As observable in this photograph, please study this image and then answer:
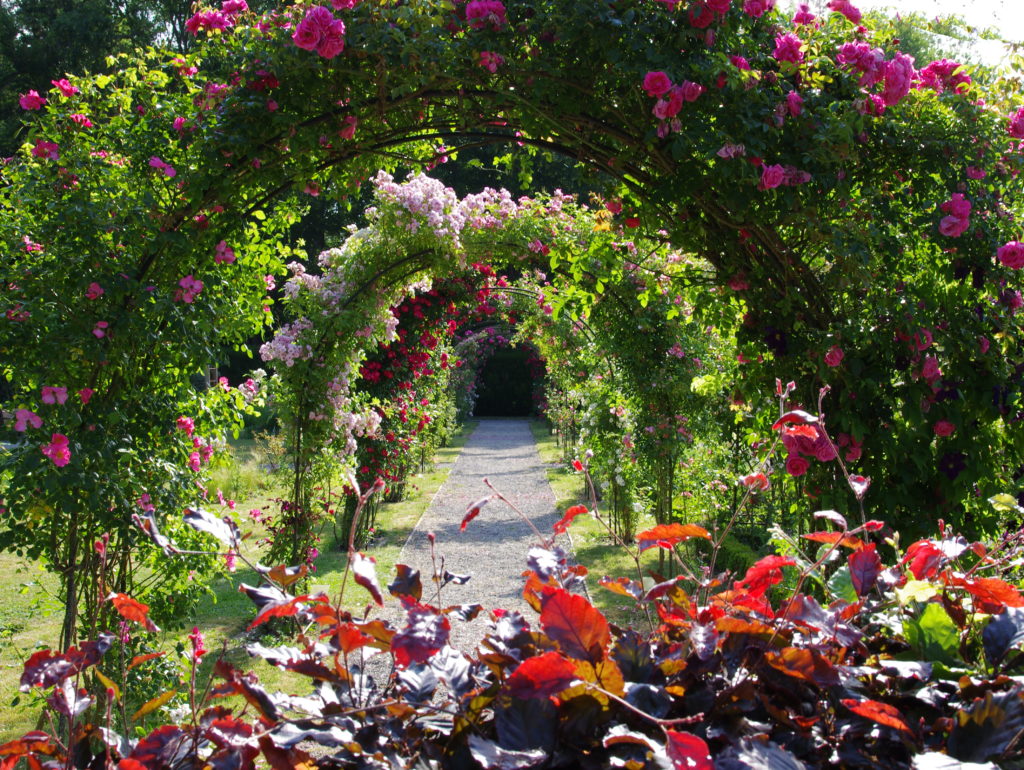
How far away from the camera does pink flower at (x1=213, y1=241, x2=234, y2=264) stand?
3246 mm

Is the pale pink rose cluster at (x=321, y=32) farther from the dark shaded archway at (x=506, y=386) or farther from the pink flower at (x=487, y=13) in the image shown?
the dark shaded archway at (x=506, y=386)

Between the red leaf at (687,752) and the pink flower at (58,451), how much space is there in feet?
8.35

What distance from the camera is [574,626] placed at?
977mm

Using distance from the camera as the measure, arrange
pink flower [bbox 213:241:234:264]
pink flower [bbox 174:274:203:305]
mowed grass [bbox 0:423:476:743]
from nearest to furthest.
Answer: pink flower [bbox 174:274:203:305], pink flower [bbox 213:241:234:264], mowed grass [bbox 0:423:476:743]

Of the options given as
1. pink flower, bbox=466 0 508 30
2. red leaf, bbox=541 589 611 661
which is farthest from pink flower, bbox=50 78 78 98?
red leaf, bbox=541 589 611 661

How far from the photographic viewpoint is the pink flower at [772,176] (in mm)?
2648

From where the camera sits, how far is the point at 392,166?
388 cm

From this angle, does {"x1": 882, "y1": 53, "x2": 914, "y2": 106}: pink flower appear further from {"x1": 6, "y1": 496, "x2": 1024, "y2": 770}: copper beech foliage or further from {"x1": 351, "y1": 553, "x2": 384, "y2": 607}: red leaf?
{"x1": 351, "y1": 553, "x2": 384, "y2": 607}: red leaf

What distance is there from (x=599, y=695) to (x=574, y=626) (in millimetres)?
84

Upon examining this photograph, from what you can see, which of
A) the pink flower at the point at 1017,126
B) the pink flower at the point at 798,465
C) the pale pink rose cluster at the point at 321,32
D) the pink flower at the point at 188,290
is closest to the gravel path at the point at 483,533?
the pink flower at the point at 798,465

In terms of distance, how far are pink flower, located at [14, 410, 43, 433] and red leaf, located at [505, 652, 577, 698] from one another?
8.20 ft

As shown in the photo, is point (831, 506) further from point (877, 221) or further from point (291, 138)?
point (291, 138)

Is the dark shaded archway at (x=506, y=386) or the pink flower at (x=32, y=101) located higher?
the pink flower at (x=32, y=101)

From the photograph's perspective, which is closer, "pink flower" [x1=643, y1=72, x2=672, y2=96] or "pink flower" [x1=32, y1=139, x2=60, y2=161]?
"pink flower" [x1=643, y1=72, x2=672, y2=96]
